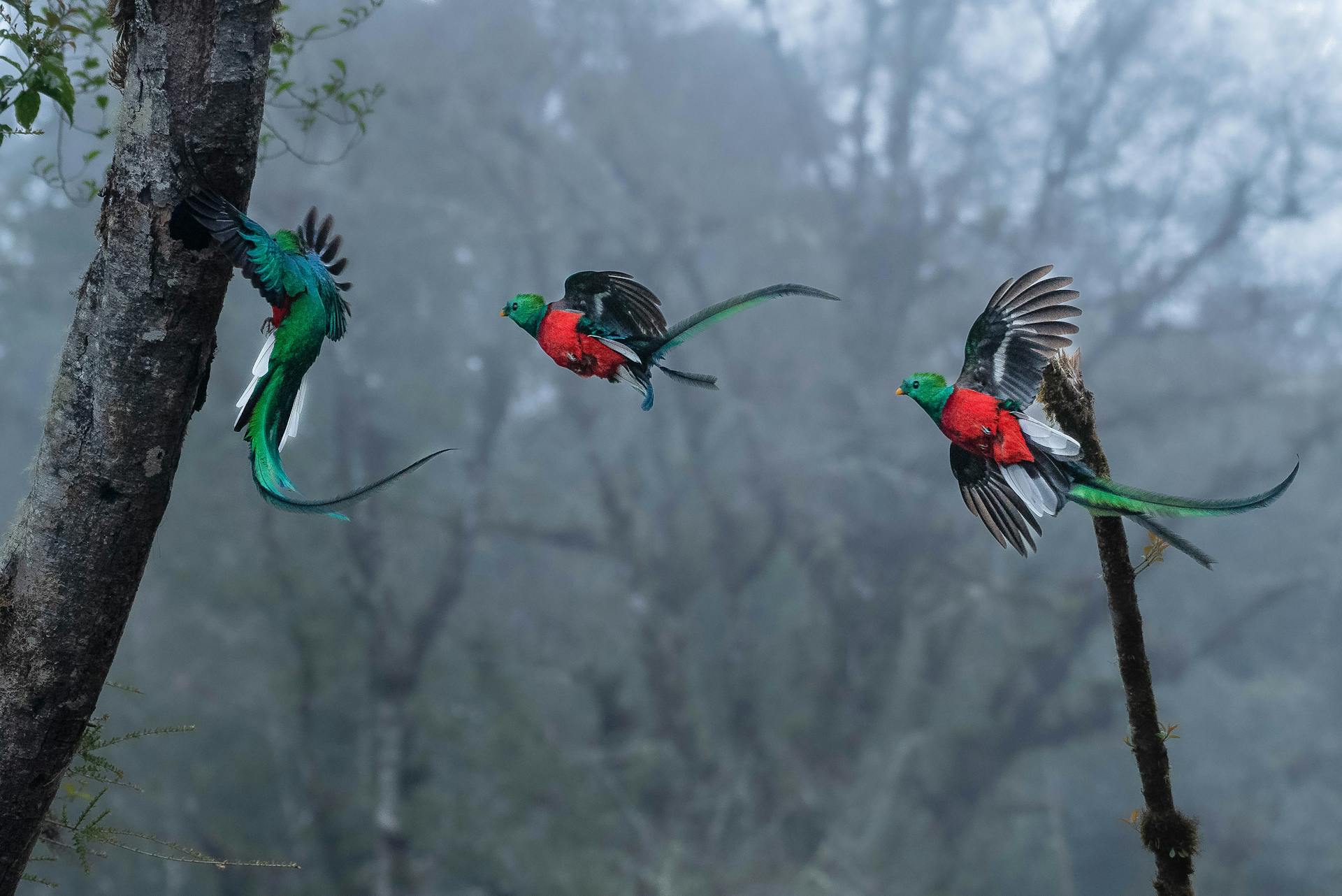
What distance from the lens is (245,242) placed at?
1157 millimetres

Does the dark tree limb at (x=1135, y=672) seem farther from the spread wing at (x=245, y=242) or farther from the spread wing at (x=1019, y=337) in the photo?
the spread wing at (x=245, y=242)

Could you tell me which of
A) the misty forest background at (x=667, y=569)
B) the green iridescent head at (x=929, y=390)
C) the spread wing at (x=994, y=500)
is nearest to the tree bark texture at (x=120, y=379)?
the green iridescent head at (x=929, y=390)

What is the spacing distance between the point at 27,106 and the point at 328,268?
0.61m

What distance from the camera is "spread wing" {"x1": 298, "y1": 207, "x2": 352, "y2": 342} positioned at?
1.27 meters

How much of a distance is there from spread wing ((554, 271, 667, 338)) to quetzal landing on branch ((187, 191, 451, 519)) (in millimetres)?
331

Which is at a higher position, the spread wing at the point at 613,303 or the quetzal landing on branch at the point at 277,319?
the spread wing at the point at 613,303

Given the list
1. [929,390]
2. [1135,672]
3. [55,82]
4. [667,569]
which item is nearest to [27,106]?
[55,82]

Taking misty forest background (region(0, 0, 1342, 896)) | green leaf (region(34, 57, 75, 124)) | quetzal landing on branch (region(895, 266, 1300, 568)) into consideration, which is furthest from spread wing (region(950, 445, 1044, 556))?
misty forest background (region(0, 0, 1342, 896))

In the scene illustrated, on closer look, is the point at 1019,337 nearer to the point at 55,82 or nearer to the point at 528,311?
the point at 528,311

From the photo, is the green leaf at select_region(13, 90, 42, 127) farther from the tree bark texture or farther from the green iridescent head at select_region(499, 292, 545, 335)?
the green iridescent head at select_region(499, 292, 545, 335)

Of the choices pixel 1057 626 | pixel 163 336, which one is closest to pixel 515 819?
pixel 1057 626

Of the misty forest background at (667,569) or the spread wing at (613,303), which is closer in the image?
the spread wing at (613,303)

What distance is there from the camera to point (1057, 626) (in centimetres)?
726

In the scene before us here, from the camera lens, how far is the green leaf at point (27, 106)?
1492 millimetres
